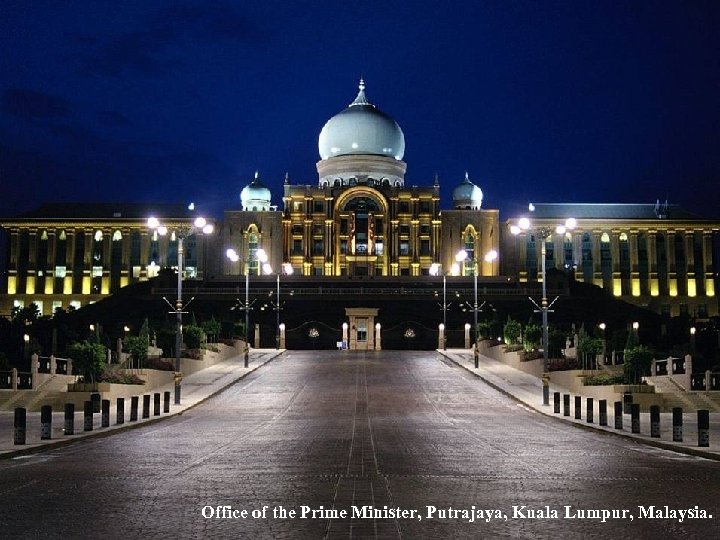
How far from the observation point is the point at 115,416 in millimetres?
34531

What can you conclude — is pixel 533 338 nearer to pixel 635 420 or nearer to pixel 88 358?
pixel 88 358

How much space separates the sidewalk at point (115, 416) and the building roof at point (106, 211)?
82853mm

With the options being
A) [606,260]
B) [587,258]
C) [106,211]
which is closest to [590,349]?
[587,258]

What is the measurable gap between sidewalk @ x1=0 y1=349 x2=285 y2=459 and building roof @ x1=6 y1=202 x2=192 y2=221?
82853mm

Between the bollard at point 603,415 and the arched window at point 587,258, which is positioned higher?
the arched window at point 587,258

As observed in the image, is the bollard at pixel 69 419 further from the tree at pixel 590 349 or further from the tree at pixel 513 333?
the tree at pixel 513 333

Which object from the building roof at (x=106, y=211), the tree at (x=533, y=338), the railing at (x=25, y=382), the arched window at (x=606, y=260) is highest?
the building roof at (x=106, y=211)

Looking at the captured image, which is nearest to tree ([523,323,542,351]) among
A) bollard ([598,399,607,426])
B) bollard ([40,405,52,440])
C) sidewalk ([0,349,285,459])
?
sidewalk ([0,349,285,459])

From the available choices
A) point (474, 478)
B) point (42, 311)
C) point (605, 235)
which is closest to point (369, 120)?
point (605, 235)

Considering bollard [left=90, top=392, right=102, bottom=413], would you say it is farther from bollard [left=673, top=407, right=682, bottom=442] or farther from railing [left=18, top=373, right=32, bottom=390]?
bollard [left=673, top=407, right=682, bottom=442]

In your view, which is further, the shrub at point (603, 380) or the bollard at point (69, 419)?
the shrub at point (603, 380)

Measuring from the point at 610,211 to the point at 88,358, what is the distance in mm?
119327

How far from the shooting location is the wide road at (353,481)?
13570 mm

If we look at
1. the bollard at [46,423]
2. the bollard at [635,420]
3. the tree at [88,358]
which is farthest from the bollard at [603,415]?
the tree at [88,358]
